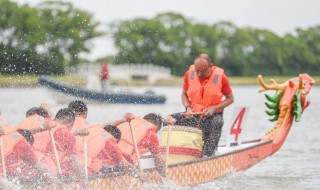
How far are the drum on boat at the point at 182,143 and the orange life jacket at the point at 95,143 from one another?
176 centimetres

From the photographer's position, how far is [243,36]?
96.1 m

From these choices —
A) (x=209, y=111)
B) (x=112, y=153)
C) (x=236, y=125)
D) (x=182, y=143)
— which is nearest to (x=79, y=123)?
(x=112, y=153)

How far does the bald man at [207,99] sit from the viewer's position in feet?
35.2

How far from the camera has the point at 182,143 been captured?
10.4 metres

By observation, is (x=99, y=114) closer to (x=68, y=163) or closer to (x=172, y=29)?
(x=68, y=163)

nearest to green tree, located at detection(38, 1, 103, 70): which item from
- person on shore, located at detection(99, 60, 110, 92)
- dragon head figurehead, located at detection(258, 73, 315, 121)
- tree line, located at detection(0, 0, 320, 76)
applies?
tree line, located at detection(0, 0, 320, 76)

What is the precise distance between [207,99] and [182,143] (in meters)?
0.80

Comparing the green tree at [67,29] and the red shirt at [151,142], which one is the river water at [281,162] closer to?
the red shirt at [151,142]

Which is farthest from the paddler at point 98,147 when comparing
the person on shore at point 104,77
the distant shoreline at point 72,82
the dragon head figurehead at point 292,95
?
the distant shoreline at point 72,82

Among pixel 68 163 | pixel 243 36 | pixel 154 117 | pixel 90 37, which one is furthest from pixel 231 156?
pixel 243 36

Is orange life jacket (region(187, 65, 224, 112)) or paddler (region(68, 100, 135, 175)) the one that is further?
orange life jacket (region(187, 65, 224, 112))

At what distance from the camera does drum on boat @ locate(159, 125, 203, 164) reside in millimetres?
10355

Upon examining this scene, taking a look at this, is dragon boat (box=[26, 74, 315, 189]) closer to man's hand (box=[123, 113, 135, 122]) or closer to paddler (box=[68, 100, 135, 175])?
paddler (box=[68, 100, 135, 175])

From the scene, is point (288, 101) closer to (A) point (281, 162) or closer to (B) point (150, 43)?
(A) point (281, 162)
